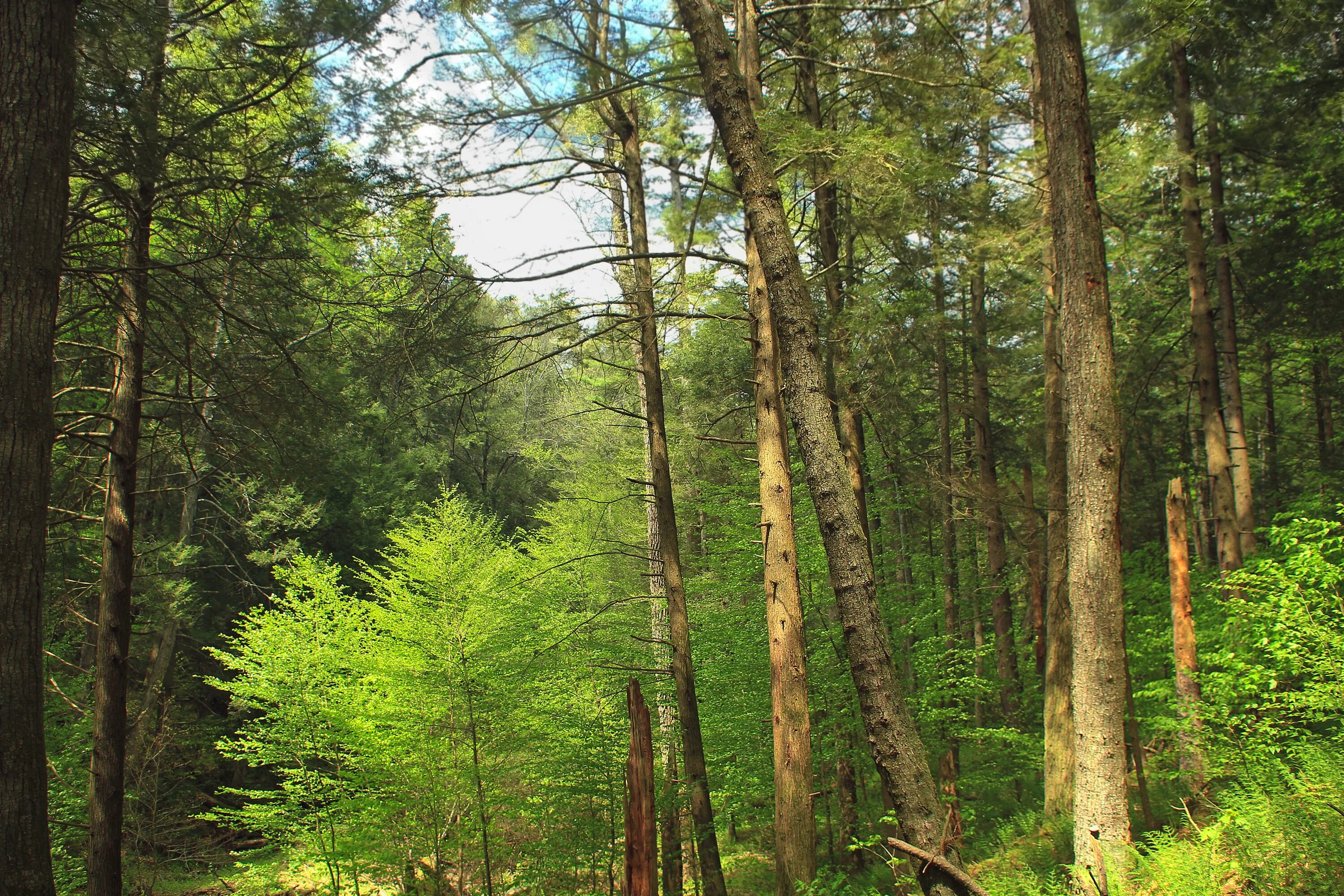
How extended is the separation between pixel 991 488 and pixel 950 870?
10483 mm

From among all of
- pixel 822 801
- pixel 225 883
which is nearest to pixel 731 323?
pixel 822 801

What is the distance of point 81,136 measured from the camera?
4934 mm

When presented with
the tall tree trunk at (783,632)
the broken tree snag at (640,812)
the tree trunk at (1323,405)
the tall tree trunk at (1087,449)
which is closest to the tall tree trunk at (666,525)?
the tall tree trunk at (783,632)

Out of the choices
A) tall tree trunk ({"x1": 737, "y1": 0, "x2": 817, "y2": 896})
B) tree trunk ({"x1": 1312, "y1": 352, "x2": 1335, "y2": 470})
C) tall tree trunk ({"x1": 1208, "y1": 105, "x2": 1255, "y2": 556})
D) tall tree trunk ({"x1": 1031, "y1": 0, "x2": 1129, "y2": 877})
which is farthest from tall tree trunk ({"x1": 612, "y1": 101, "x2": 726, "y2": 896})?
tree trunk ({"x1": 1312, "y1": 352, "x2": 1335, "y2": 470})

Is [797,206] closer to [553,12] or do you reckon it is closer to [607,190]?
[607,190]

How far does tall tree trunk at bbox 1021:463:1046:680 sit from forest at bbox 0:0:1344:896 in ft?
0.65

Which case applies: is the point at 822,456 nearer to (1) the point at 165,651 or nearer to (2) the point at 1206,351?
(2) the point at 1206,351

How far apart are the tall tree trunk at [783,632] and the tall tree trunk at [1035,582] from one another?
7620 mm

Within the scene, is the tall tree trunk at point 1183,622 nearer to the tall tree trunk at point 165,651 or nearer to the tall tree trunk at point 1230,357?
the tall tree trunk at point 1230,357

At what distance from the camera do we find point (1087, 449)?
15.5 feet

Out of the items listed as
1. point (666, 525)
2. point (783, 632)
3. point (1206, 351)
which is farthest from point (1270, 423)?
point (783, 632)

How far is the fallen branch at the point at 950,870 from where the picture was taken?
3.51 meters

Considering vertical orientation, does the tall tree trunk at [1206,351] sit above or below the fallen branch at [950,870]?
above

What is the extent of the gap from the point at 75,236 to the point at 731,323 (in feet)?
26.9
